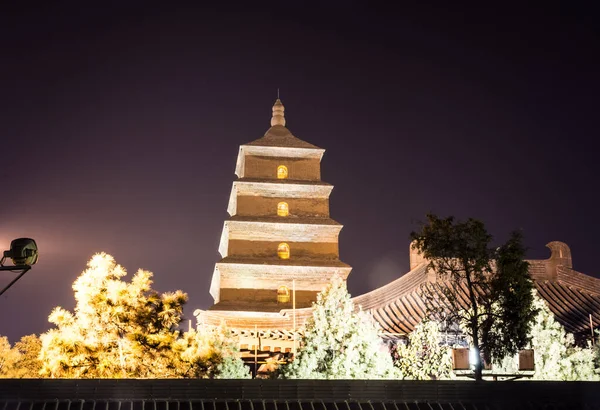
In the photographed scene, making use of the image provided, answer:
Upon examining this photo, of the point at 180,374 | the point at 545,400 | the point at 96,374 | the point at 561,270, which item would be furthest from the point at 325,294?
the point at 561,270

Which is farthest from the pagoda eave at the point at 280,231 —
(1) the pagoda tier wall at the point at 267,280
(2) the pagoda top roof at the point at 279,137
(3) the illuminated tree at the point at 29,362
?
(3) the illuminated tree at the point at 29,362

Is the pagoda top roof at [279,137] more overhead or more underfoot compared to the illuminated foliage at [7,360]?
more overhead

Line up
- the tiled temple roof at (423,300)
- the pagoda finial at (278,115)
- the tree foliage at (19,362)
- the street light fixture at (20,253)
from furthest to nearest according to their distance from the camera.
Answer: the pagoda finial at (278,115) < the tree foliage at (19,362) < the tiled temple roof at (423,300) < the street light fixture at (20,253)

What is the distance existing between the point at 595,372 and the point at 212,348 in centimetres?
1414

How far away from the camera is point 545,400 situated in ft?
45.1

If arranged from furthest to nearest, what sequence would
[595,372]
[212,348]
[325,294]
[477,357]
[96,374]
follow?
1. [595,372]
2. [325,294]
3. [212,348]
4. [96,374]
5. [477,357]

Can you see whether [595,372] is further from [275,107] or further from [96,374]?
[275,107]

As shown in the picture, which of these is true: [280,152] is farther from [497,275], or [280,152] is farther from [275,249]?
[497,275]

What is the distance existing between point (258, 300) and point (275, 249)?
9.60 ft

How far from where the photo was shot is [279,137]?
46.0m

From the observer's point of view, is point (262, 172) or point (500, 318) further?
point (262, 172)

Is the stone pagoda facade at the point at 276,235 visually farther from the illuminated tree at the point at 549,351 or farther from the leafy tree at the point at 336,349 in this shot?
the illuminated tree at the point at 549,351

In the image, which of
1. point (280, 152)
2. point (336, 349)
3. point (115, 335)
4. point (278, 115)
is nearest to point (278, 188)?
point (280, 152)

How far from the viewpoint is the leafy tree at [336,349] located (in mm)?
25125
